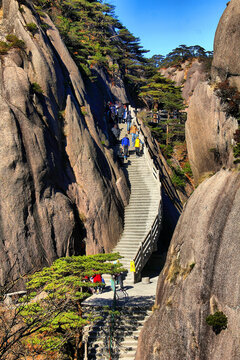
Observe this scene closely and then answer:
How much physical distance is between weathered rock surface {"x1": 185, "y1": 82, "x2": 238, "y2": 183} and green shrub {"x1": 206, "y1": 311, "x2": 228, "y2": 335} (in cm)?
715

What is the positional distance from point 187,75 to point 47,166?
182 ft

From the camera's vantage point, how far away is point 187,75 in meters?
71.6

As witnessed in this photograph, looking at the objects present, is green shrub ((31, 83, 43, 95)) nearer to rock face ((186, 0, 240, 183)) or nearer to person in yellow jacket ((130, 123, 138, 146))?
rock face ((186, 0, 240, 183))

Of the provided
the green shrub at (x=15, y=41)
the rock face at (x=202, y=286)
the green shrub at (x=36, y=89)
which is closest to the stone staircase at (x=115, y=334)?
the rock face at (x=202, y=286)

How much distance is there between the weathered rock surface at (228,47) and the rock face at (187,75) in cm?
4690

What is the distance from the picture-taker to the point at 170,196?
3762cm

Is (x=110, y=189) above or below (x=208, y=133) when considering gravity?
below

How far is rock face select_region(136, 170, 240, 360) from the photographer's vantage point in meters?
13.6

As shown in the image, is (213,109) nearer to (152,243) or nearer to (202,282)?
(202,282)

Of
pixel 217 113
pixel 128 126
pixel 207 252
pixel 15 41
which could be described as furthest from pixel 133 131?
pixel 207 252

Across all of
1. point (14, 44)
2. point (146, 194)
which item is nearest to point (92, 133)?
point (146, 194)

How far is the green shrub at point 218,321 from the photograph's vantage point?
13.4 meters

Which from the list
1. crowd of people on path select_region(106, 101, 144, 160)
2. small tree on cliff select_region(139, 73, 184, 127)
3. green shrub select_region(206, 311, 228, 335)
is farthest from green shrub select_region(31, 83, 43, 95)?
small tree on cliff select_region(139, 73, 184, 127)

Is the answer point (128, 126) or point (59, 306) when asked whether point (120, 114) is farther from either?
point (59, 306)
